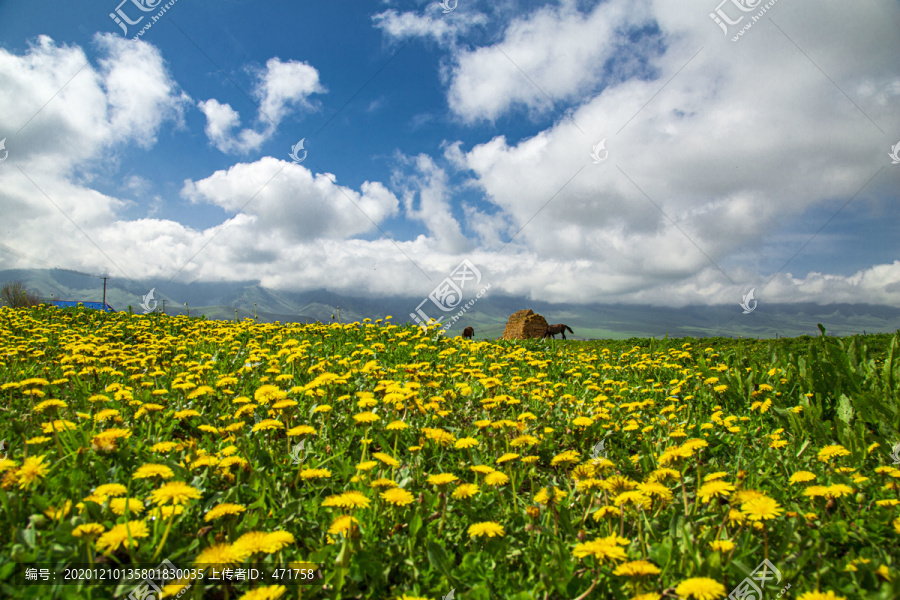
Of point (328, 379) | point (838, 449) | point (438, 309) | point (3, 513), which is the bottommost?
point (3, 513)

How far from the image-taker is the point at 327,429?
3979 mm

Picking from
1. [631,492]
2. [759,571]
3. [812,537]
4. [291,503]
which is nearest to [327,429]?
[291,503]

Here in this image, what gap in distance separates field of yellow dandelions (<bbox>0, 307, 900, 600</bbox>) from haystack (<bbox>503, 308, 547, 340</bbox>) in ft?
67.8

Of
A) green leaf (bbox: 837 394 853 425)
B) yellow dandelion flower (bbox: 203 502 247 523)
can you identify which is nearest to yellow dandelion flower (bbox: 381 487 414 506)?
yellow dandelion flower (bbox: 203 502 247 523)

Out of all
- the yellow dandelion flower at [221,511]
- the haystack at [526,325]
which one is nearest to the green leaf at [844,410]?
the yellow dandelion flower at [221,511]

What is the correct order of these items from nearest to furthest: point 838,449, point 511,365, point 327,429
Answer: point 838,449
point 327,429
point 511,365

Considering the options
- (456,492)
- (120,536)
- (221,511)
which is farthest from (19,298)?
(456,492)

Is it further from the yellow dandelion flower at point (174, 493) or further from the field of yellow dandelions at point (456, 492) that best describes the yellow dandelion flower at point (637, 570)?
the yellow dandelion flower at point (174, 493)

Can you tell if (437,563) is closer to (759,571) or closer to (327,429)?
(759,571)

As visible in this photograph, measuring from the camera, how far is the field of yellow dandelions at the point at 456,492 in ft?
6.54

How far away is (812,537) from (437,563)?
2.12 meters

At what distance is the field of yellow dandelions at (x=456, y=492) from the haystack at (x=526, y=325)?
20663mm

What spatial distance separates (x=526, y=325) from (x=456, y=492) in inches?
962

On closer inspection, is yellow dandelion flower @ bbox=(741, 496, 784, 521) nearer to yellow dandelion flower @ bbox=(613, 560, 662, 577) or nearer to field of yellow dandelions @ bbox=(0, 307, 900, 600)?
field of yellow dandelions @ bbox=(0, 307, 900, 600)
